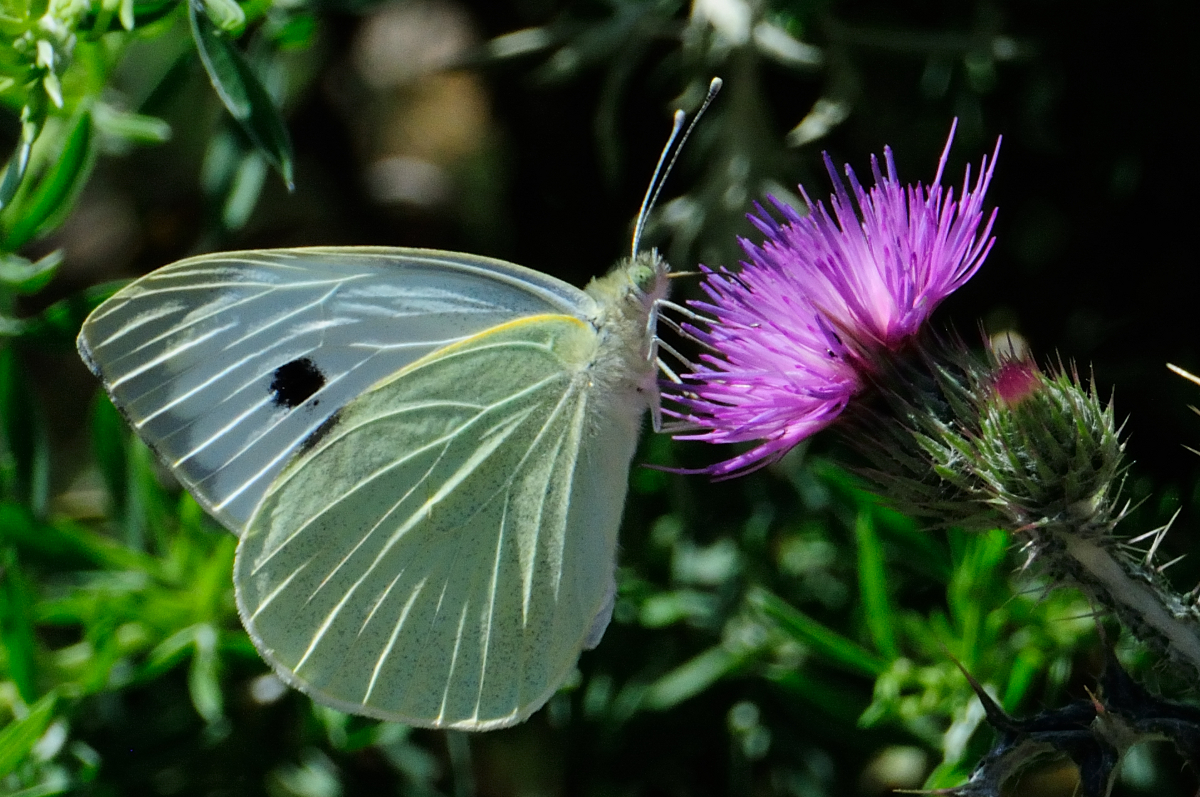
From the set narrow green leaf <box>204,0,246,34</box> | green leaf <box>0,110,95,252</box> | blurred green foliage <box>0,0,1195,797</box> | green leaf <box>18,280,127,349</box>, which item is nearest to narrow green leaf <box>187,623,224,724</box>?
blurred green foliage <box>0,0,1195,797</box>

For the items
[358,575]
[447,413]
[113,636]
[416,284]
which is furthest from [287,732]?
[416,284]

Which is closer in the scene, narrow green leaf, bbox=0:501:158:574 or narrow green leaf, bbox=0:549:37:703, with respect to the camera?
narrow green leaf, bbox=0:549:37:703

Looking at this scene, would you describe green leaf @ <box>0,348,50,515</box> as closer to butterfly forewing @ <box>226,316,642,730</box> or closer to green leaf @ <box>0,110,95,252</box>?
green leaf @ <box>0,110,95,252</box>

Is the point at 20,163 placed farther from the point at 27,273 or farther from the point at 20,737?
the point at 20,737

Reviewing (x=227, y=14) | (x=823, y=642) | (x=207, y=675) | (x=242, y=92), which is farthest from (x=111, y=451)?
(x=823, y=642)

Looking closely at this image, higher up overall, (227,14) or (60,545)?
(227,14)

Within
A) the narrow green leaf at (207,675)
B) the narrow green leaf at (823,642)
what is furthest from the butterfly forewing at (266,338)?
the narrow green leaf at (823,642)

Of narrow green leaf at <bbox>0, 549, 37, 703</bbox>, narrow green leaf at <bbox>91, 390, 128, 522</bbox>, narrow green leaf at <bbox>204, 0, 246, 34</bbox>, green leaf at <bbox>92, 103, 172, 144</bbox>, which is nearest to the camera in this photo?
narrow green leaf at <bbox>204, 0, 246, 34</bbox>
